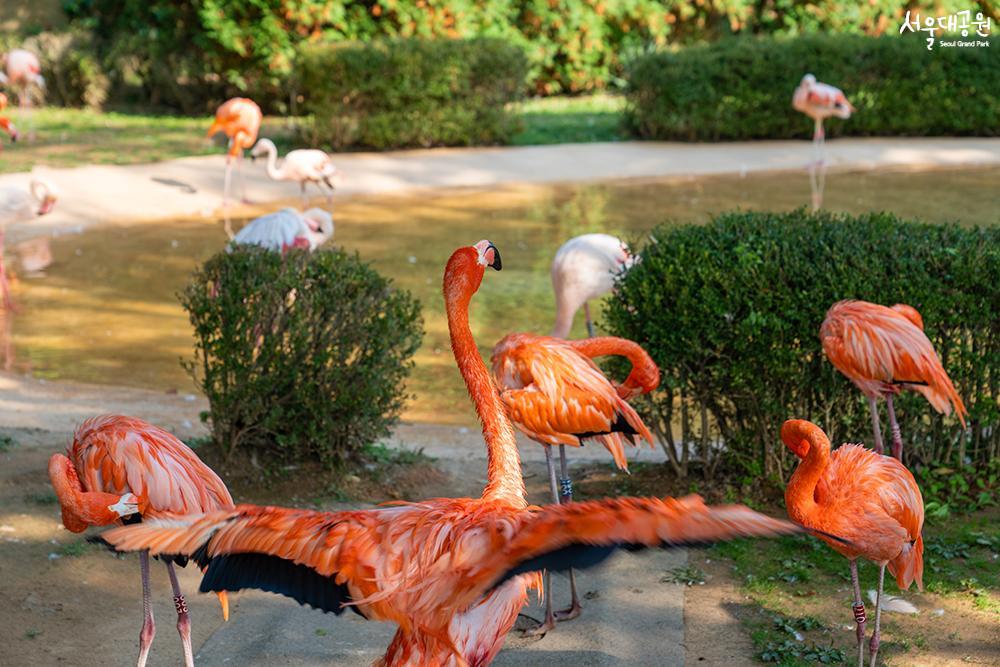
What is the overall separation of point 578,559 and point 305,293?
10.8ft

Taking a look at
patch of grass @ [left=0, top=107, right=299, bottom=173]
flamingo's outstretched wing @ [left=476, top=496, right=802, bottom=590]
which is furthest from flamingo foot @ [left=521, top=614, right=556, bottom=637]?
patch of grass @ [left=0, top=107, right=299, bottom=173]

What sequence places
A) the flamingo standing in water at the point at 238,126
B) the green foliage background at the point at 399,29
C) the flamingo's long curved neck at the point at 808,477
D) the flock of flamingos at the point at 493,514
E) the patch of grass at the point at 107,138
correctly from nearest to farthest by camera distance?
the flock of flamingos at the point at 493,514, the flamingo's long curved neck at the point at 808,477, the flamingo standing in water at the point at 238,126, the patch of grass at the point at 107,138, the green foliage background at the point at 399,29

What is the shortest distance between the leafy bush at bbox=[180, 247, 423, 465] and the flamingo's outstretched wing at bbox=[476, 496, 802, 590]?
9.83 feet

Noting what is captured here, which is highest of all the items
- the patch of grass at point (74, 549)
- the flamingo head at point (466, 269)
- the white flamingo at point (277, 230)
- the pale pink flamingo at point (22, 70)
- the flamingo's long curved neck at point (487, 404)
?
the pale pink flamingo at point (22, 70)

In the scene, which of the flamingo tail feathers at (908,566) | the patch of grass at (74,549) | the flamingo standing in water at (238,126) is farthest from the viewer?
the flamingo standing in water at (238,126)

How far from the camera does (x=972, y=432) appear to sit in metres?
5.59

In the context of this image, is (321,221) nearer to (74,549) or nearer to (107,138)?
(74,549)

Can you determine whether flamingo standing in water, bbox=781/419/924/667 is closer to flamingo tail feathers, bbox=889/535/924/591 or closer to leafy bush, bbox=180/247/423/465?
flamingo tail feathers, bbox=889/535/924/591

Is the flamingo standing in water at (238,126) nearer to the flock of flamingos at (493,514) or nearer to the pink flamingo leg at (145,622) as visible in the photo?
the flock of flamingos at (493,514)

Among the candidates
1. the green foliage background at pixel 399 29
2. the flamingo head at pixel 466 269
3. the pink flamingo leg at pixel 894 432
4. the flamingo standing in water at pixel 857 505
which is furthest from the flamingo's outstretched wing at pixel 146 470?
the green foliage background at pixel 399 29

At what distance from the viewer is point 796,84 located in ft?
60.2

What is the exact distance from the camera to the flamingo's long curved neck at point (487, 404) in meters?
A: 3.48

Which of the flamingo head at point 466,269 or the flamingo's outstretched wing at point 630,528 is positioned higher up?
the flamingo head at point 466,269

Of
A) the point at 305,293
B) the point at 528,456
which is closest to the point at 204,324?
the point at 305,293
